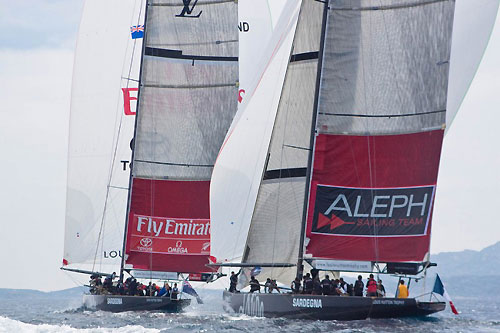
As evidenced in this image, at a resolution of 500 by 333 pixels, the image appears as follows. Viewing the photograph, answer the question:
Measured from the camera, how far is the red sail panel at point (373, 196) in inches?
1010

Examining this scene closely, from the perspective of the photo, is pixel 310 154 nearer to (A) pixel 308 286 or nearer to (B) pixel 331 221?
(B) pixel 331 221

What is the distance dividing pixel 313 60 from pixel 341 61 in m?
1.34

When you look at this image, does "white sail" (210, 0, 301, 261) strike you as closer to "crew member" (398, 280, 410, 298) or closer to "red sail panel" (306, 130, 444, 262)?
"red sail panel" (306, 130, 444, 262)

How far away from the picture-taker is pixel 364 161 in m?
26.0

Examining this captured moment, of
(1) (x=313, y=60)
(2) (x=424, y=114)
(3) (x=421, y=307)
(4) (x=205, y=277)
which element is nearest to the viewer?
(3) (x=421, y=307)

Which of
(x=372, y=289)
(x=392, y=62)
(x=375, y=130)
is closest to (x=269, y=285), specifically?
(x=372, y=289)

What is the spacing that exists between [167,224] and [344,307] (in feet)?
35.1

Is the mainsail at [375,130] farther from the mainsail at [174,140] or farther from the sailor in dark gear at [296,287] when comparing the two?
the mainsail at [174,140]

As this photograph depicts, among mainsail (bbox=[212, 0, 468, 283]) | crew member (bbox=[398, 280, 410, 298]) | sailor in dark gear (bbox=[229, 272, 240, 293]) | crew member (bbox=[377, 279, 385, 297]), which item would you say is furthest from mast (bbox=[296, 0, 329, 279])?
sailor in dark gear (bbox=[229, 272, 240, 293])

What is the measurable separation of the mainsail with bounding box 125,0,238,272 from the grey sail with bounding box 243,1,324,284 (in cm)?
615

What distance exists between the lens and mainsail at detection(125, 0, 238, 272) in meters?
33.1

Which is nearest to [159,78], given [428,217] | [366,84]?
[366,84]

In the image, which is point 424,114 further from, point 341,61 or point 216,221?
point 216,221

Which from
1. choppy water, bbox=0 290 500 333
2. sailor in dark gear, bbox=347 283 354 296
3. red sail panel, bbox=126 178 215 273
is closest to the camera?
choppy water, bbox=0 290 500 333
